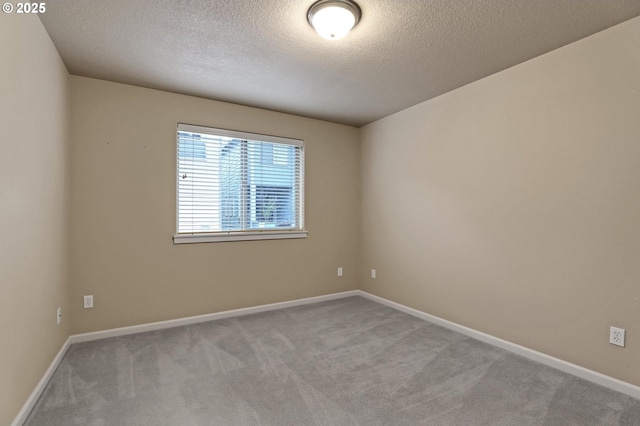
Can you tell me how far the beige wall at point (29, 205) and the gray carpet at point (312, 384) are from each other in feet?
1.14

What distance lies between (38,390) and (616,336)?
3.88 m

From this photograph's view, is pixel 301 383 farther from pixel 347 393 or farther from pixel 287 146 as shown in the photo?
pixel 287 146

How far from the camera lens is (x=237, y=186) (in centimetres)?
379

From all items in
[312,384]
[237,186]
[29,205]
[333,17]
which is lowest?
[312,384]

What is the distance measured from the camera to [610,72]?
7.22 feet

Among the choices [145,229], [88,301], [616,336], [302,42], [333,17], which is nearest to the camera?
[333,17]

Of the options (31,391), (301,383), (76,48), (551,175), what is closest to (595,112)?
(551,175)

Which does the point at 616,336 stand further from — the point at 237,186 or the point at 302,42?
the point at 237,186

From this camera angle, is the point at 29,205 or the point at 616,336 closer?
the point at 29,205

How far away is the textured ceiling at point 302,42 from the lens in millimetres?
1989

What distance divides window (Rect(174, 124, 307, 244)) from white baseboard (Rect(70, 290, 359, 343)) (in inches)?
33.2

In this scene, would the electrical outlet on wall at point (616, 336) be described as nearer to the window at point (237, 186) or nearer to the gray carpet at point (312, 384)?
the gray carpet at point (312, 384)

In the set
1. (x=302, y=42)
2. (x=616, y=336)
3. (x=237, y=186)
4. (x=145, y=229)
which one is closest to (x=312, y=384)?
(x=616, y=336)

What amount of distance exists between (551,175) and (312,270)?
2848 millimetres
